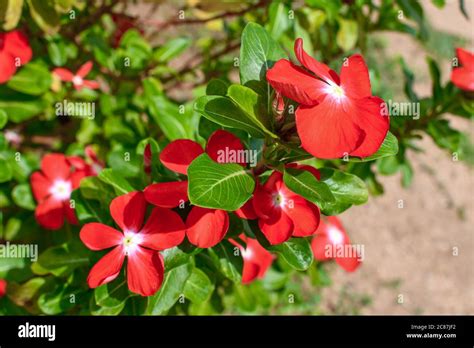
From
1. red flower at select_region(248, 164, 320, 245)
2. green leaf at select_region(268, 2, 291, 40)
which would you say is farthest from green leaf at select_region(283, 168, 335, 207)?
green leaf at select_region(268, 2, 291, 40)

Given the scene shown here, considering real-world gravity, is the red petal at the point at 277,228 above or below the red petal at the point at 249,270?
above

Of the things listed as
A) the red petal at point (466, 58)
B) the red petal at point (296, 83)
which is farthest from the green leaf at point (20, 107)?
the red petal at point (466, 58)

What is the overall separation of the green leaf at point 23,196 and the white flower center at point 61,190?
0.35ft

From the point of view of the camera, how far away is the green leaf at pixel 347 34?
2182 mm

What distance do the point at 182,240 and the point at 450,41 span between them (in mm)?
4560

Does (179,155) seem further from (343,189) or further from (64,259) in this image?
(64,259)

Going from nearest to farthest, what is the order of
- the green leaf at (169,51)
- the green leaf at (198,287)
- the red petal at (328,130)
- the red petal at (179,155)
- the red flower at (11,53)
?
1. the red petal at (328,130)
2. the red petal at (179,155)
3. the green leaf at (198,287)
4. the red flower at (11,53)
5. the green leaf at (169,51)

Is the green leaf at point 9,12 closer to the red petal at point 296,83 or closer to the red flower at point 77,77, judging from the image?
the red flower at point 77,77

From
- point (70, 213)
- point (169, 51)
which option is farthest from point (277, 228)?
point (169, 51)

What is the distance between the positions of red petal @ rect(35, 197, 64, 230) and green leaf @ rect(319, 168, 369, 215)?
0.86m

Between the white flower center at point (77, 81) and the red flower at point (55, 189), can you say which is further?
the white flower center at point (77, 81)

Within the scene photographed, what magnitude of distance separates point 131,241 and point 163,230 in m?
0.08

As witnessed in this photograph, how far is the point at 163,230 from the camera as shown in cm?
122
